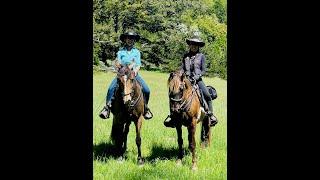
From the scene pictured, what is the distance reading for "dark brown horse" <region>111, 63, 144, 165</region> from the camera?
26.6 ft

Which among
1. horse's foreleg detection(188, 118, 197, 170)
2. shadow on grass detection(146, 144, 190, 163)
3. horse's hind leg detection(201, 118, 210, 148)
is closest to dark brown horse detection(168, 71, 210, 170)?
horse's foreleg detection(188, 118, 197, 170)

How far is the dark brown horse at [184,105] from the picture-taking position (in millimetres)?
8111

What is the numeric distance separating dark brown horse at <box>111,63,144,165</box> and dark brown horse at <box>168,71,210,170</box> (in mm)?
670

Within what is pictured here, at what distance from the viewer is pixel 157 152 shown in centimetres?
947

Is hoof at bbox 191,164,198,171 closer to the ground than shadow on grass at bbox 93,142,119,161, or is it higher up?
closer to the ground

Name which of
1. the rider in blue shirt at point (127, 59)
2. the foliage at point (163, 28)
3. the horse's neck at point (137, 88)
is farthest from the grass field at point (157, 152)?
the foliage at point (163, 28)

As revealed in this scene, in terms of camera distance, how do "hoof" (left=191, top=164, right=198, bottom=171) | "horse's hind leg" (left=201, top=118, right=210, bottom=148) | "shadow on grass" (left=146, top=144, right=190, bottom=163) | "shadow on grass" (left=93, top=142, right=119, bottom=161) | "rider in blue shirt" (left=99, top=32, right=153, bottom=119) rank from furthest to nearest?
1. "horse's hind leg" (left=201, top=118, right=210, bottom=148)
2. "shadow on grass" (left=146, top=144, right=190, bottom=163)
3. "shadow on grass" (left=93, top=142, right=119, bottom=161)
4. "rider in blue shirt" (left=99, top=32, right=153, bottom=119)
5. "hoof" (left=191, top=164, right=198, bottom=171)

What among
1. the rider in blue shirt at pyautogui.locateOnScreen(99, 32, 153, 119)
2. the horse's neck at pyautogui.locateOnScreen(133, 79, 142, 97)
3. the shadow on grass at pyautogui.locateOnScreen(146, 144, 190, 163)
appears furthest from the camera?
the shadow on grass at pyautogui.locateOnScreen(146, 144, 190, 163)

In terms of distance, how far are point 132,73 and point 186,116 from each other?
4.30 ft

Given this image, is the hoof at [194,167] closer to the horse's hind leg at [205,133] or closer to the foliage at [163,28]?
the horse's hind leg at [205,133]

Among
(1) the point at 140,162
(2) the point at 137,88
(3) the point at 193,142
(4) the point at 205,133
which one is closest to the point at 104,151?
(1) the point at 140,162

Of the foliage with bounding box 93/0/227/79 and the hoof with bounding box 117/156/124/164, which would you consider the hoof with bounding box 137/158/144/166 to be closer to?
the hoof with bounding box 117/156/124/164

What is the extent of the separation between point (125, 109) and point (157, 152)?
1.28 m
